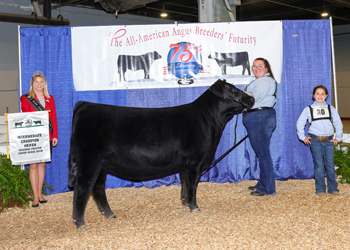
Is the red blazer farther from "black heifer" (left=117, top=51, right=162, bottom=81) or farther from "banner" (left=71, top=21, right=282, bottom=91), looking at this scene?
"black heifer" (left=117, top=51, right=162, bottom=81)

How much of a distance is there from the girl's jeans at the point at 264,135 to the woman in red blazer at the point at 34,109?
8.57 ft

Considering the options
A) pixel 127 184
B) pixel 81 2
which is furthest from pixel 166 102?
pixel 81 2

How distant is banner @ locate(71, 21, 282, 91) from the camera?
5133 millimetres

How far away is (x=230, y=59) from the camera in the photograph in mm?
5223

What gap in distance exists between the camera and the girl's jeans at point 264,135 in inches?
178

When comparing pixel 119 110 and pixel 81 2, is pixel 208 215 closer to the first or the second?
pixel 119 110

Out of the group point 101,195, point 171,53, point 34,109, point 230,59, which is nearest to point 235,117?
point 230,59

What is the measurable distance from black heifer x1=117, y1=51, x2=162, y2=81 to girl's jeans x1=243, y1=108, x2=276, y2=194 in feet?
5.40

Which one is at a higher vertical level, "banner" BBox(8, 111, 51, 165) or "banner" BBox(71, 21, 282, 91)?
"banner" BBox(71, 21, 282, 91)

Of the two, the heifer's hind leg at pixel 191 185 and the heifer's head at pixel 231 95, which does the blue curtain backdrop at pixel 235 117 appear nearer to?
the heifer's head at pixel 231 95

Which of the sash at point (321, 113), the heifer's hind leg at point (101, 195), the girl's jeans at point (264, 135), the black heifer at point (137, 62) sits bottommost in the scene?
the heifer's hind leg at point (101, 195)

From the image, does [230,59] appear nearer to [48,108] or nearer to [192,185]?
[192,185]

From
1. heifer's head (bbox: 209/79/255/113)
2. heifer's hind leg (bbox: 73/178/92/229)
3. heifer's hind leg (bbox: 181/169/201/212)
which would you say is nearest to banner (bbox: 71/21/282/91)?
heifer's head (bbox: 209/79/255/113)

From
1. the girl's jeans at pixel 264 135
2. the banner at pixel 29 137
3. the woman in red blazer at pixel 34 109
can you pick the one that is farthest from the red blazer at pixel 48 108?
the girl's jeans at pixel 264 135
